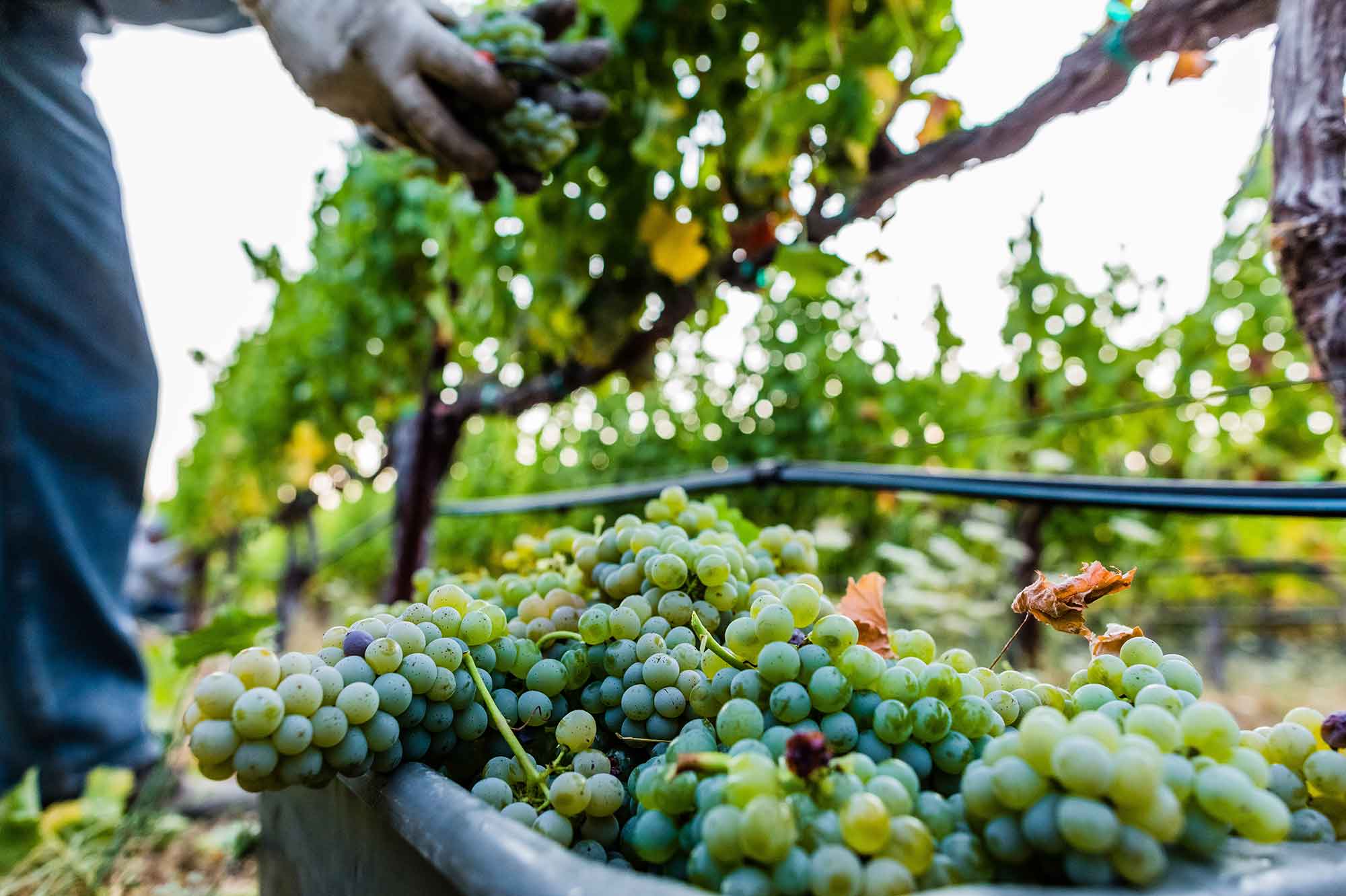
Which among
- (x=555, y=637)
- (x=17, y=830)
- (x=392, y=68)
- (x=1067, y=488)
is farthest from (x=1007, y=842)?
(x=17, y=830)

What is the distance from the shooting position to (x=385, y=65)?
3.52 ft

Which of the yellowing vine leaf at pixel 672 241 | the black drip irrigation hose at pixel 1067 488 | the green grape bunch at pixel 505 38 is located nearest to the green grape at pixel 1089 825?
the black drip irrigation hose at pixel 1067 488

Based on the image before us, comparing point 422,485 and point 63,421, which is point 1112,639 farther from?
point 422,485

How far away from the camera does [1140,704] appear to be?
0.43m

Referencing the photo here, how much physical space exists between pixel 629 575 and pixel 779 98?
4.18ft

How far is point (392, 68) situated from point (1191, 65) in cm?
114

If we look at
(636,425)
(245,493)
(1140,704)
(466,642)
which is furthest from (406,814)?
(245,493)

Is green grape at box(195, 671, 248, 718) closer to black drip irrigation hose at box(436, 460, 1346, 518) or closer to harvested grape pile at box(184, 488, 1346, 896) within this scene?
harvested grape pile at box(184, 488, 1346, 896)

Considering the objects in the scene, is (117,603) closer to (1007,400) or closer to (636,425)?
(636,425)

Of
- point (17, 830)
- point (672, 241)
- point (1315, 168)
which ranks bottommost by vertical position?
point (17, 830)

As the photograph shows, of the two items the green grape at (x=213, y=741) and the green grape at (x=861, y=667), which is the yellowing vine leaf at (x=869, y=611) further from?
the green grape at (x=213, y=741)

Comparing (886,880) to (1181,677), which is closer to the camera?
(886,880)

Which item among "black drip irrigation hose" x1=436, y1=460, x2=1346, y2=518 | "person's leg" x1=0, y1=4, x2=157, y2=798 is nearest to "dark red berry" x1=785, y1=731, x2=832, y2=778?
"black drip irrigation hose" x1=436, y1=460, x2=1346, y2=518

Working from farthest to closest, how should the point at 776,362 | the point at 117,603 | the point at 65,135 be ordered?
the point at 776,362, the point at 117,603, the point at 65,135
